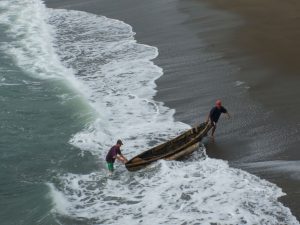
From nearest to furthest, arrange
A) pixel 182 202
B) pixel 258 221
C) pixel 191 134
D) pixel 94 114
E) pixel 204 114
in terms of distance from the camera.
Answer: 1. pixel 258 221
2. pixel 182 202
3. pixel 191 134
4. pixel 204 114
5. pixel 94 114

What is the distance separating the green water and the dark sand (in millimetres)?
4683

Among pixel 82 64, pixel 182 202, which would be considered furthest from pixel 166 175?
pixel 82 64

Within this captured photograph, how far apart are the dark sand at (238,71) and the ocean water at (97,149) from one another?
76cm

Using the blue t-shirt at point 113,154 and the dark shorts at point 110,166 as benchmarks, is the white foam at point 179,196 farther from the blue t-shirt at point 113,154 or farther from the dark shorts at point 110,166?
the blue t-shirt at point 113,154

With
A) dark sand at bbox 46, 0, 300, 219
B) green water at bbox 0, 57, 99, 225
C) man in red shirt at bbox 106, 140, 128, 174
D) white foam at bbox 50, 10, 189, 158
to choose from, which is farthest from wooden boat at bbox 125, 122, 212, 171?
green water at bbox 0, 57, 99, 225

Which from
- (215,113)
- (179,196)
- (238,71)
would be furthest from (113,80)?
(179,196)

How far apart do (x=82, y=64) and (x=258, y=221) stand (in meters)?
18.9

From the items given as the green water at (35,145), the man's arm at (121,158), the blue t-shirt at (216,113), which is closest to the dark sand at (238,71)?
the blue t-shirt at (216,113)

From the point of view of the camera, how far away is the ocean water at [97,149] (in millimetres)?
16281

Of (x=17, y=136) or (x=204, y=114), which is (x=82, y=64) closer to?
(x=17, y=136)

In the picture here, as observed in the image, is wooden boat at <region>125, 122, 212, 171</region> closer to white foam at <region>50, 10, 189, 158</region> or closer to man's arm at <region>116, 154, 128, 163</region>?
man's arm at <region>116, 154, 128, 163</region>

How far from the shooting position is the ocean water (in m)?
16.3

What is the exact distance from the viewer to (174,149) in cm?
1930

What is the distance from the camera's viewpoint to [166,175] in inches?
720
